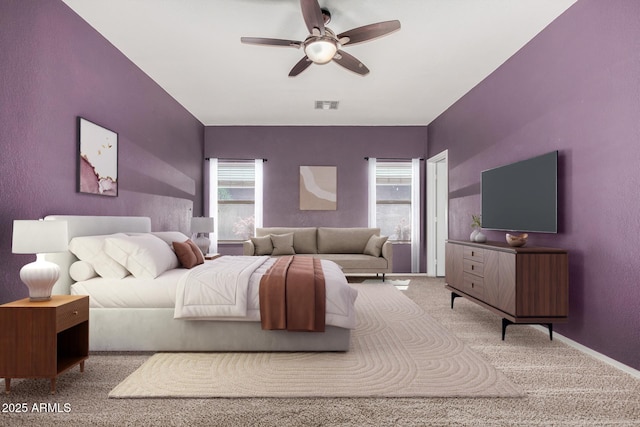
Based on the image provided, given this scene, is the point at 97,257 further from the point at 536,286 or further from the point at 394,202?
the point at 394,202

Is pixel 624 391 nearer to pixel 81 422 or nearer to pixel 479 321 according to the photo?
pixel 479 321

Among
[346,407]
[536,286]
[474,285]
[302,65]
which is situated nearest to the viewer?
[346,407]

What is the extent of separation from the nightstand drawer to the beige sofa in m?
3.55

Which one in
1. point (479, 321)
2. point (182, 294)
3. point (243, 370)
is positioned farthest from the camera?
point (479, 321)

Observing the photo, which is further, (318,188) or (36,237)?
(318,188)

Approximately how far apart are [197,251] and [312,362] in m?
1.86

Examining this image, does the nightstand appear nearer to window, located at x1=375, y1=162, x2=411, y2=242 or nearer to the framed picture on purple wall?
the framed picture on purple wall

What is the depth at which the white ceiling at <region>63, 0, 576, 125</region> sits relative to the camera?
124 inches

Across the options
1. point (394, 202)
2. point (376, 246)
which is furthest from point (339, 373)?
point (394, 202)

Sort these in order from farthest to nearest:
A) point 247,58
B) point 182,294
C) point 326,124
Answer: point 326,124 < point 247,58 < point 182,294

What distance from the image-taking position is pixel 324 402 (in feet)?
6.95

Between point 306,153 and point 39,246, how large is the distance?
5.21 m

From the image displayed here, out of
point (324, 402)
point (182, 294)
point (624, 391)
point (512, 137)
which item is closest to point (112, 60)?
point (182, 294)

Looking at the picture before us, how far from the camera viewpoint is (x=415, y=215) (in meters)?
7.03
